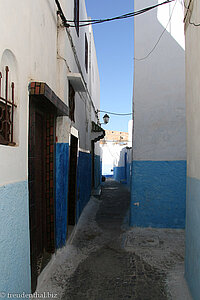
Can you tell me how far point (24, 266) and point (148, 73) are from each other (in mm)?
5755

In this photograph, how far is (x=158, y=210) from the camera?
6863mm

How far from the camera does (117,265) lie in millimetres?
4496

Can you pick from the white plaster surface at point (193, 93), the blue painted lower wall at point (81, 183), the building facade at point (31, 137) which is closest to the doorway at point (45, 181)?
the building facade at point (31, 137)

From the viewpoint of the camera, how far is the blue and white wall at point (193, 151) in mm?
3107

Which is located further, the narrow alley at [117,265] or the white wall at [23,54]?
the narrow alley at [117,265]

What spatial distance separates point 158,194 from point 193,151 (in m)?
3.72

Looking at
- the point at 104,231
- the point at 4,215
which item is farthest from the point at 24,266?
the point at 104,231

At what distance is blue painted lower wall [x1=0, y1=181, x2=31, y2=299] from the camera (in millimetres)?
2332

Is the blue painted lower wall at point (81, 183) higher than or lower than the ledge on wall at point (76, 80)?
lower

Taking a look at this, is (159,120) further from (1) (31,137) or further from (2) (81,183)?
(1) (31,137)

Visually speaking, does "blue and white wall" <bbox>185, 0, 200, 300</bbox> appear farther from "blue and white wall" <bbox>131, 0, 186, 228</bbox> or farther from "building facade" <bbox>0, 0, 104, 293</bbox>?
"blue and white wall" <bbox>131, 0, 186, 228</bbox>

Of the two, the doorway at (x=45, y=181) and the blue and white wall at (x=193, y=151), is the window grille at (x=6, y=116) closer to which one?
the doorway at (x=45, y=181)

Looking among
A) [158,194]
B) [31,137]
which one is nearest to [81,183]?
[158,194]

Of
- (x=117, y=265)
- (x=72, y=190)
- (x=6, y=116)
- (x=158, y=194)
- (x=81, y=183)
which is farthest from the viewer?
(x=81, y=183)
